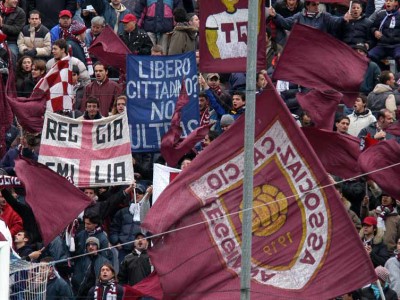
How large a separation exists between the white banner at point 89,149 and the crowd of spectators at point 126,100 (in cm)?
58

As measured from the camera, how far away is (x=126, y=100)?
92.9 feet

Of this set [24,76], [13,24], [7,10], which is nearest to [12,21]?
[13,24]

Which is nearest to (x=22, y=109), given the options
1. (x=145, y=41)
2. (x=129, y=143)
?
(x=129, y=143)

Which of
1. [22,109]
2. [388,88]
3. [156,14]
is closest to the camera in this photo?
[22,109]

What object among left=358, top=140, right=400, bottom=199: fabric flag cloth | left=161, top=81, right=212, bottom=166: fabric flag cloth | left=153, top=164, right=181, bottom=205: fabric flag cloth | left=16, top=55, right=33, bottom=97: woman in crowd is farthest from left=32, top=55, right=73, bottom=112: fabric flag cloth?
left=358, top=140, right=400, bottom=199: fabric flag cloth

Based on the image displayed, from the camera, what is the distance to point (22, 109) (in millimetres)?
28422

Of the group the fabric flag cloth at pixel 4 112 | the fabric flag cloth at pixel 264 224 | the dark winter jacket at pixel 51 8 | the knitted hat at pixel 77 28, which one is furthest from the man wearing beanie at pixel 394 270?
the dark winter jacket at pixel 51 8

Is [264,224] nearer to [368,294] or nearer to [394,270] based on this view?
[368,294]

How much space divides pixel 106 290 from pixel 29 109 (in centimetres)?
329

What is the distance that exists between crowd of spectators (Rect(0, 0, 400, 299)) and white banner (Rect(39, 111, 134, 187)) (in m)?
0.58

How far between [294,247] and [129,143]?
15.2 ft

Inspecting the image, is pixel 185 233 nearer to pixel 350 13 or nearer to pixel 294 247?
pixel 294 247

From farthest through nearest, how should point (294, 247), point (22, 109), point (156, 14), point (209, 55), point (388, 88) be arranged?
point (156, 14)
point (388, 88)
point (22, 109)
point (209, 55)
point (294, 247)

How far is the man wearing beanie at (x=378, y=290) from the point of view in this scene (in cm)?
2645
